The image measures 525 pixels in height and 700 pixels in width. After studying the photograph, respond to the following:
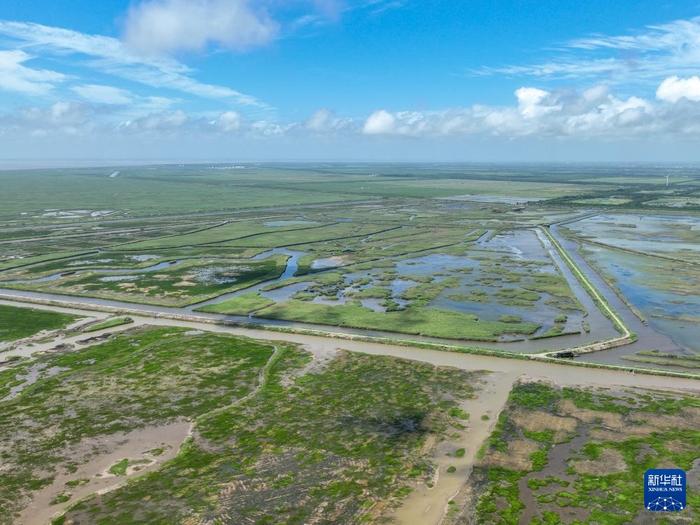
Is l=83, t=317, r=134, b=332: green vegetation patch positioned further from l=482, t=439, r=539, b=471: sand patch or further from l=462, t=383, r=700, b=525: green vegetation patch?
l=482, t=439, r=539, b=471: sand patch

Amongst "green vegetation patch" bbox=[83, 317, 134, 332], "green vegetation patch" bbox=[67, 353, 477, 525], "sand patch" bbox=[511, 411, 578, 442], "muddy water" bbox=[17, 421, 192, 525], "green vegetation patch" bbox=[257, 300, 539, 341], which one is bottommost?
"muddy water" bbox=[17, 421, 192, 525]

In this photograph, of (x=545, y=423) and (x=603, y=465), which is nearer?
(x=603, y=465)

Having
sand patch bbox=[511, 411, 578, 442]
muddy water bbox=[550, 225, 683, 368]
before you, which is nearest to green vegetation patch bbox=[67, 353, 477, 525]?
sand patch bbox=[511, 411, 578, 442]

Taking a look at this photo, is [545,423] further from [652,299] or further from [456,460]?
[652,299]

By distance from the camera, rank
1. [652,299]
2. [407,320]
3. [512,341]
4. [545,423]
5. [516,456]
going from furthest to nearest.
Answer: [652,299] < [407,320] < [512,341] < [545,423] < [516,456]

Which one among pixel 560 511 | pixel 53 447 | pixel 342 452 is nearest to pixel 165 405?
pixel 53 447

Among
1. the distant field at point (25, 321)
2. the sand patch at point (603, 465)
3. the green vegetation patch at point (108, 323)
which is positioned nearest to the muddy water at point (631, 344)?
the sand patch at point (603, 465)

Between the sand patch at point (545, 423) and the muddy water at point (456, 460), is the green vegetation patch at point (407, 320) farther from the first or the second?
the sand patch at point (545, 423)

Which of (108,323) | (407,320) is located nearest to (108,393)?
(108,323)

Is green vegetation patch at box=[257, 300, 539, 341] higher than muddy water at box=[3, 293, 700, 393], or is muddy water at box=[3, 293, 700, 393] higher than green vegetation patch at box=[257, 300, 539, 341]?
green vegetation patch at box=[257, 300, 539, 341]
